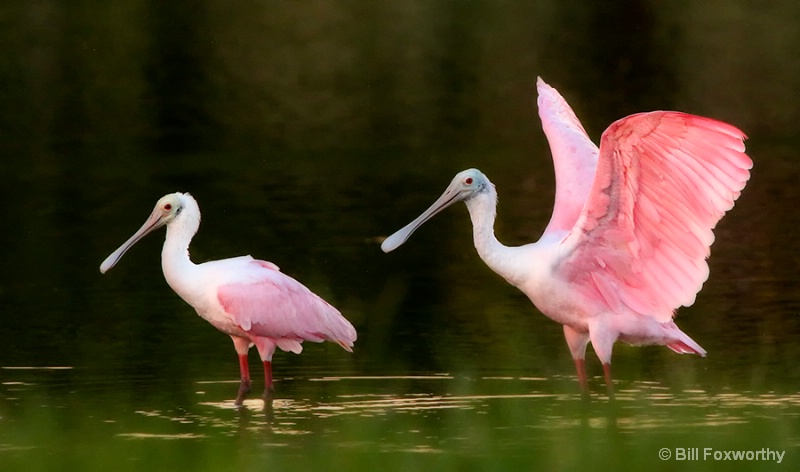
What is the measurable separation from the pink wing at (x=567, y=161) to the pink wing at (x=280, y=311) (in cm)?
119

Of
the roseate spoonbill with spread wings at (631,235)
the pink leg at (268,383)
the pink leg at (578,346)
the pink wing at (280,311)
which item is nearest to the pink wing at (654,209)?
the roseate spoonbill with spread wings at (631,235)

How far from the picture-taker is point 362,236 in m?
15.0

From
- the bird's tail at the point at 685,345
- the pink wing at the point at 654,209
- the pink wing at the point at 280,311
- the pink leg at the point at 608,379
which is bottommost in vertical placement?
the pink leg at the point at 608,379

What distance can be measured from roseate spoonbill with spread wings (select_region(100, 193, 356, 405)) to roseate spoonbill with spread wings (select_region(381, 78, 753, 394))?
33.6 inches

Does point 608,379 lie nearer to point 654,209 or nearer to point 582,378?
point 582,378

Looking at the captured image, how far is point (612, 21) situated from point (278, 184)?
57.5ft

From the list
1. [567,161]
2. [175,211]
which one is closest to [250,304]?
[175,211]

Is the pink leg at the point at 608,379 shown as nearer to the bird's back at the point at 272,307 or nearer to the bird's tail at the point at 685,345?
the bird's tail at the point at 685,345

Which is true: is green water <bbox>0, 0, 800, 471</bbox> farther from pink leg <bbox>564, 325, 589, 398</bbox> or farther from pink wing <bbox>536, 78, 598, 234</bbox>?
pink wing <bbox>536, 78, 598, 234</bbox>

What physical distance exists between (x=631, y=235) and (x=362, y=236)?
21.2 ft

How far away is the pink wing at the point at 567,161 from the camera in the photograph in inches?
376

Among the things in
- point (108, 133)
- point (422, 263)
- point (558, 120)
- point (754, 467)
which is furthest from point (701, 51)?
point (754, 467)

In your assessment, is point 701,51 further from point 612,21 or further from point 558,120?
point 558,120

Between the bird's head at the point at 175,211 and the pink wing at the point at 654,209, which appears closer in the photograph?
the pink wing at the point at 654,209
